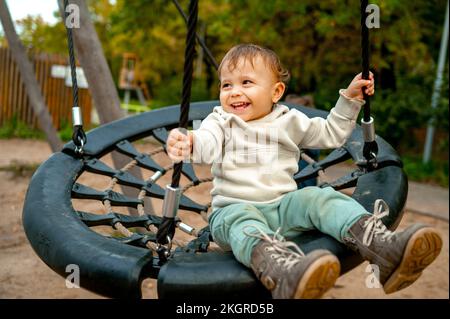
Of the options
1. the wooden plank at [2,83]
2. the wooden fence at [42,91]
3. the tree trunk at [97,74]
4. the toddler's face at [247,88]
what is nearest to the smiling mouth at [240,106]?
the toddler's face at [247,88]

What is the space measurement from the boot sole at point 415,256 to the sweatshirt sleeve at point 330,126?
0.47 metres

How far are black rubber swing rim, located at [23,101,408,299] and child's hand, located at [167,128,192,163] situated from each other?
0.80 feet

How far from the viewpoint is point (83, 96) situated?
953 cm

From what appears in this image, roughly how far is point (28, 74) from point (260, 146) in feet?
10.5

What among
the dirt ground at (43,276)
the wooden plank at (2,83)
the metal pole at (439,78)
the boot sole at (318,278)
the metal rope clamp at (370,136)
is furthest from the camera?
the wooden plank at (2,83)

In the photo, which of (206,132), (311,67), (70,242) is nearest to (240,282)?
(206,132)

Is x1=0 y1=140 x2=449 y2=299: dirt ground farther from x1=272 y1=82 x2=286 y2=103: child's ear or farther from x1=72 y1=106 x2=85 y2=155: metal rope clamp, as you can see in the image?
x1=272 y1=82 x2=286 y2=103: child's ear

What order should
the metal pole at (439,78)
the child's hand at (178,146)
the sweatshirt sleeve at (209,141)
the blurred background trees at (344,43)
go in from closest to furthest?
the child's hand at (178,146) → the sweatshirt sleeve at (209,141) → the metal pole at (439,78) → the blurred background trees at (344,43)

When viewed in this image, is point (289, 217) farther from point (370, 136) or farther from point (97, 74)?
point (97, 74)

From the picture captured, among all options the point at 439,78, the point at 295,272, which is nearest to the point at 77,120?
the point at 295,272

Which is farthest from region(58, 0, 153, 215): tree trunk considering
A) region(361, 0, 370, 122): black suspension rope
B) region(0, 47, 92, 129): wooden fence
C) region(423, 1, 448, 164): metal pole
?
region(0, 47, 92, 129): wooden fence

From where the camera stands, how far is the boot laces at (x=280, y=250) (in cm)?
107

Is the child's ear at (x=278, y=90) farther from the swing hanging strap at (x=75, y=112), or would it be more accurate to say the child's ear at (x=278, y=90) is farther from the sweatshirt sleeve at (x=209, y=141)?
the swing hanging strap at (x=75, y=112)

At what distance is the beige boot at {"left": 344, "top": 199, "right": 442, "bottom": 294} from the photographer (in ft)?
3.55
